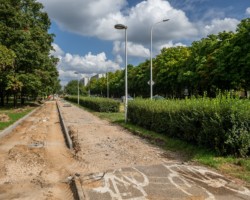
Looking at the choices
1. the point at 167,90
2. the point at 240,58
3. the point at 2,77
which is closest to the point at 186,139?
the point at 240,58

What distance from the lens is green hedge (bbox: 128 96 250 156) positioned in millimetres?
8703

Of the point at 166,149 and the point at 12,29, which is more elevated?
the point at 12,29

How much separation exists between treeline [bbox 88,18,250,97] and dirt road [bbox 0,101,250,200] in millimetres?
18953

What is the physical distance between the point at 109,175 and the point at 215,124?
11.9 feet

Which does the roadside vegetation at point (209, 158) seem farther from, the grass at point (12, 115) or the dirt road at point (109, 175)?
the grass at point (12, 115)

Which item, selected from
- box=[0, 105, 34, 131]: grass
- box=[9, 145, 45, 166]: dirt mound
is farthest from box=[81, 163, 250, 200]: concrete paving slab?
box=[0, 105, 34, 131]: grass

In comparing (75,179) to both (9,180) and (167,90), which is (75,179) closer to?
(9,180)

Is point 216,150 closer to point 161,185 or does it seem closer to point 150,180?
point 150,180

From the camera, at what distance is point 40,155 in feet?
34.2

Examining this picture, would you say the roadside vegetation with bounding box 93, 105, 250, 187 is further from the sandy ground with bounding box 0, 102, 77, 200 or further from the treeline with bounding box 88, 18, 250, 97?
the treeline with bounding box 88, 18, 250, 97

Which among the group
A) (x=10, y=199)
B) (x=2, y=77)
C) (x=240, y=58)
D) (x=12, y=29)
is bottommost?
(x=10, y=199)

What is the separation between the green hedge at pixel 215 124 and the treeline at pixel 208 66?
16.2 m

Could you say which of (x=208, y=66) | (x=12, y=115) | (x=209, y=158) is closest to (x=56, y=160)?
(x=209, y=158)

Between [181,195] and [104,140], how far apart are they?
7.65m
